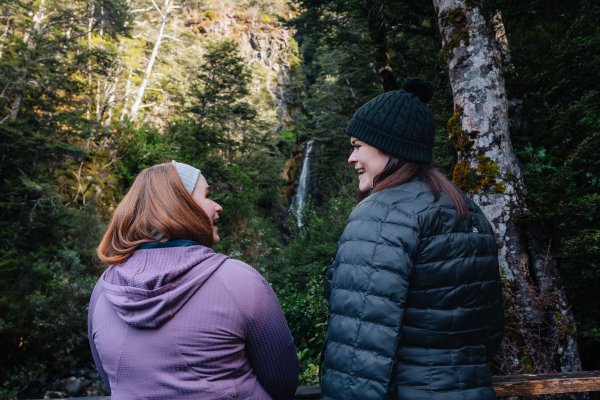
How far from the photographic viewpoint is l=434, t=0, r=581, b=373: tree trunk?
3.28m

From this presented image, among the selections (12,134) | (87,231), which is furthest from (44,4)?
(87,231)

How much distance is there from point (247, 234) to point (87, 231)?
21.3ft

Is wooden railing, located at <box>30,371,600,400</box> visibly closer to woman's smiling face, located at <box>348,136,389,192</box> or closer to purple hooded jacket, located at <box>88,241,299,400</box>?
purple hooded jacket, located at <box>88,241,299,400</box>

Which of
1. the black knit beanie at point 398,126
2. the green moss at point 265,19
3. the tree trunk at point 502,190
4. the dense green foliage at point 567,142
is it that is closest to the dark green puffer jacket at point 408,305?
the black knit beanie at point 398,126

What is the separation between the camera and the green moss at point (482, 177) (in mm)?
3461

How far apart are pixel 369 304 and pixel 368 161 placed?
0.62 meters

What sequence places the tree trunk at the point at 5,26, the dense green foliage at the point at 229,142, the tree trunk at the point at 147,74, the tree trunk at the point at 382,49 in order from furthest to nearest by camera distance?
the tree trunk at the point at 147,74 → the tree trunk at the point at 5,26 → the tree trunk at the point at 382,49 → the dense green foliage at the point at 229,142

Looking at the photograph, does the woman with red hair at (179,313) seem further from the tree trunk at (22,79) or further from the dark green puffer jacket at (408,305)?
the tree trunk at (22,79)

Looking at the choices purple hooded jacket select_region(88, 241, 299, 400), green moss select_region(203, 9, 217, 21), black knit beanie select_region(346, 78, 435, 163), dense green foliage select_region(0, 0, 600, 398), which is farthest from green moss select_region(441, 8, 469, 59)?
green moss select_region(203, 9, 217, 21)

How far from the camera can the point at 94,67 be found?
15.4 metres

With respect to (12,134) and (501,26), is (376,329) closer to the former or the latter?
(501,26)

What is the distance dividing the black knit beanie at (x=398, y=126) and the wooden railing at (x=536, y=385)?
1.21m

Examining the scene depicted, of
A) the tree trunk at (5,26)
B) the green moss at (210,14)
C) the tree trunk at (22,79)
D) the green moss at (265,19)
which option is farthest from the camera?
the green moss at (265,19)

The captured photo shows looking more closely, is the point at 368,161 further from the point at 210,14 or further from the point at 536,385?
the point at 210,14
